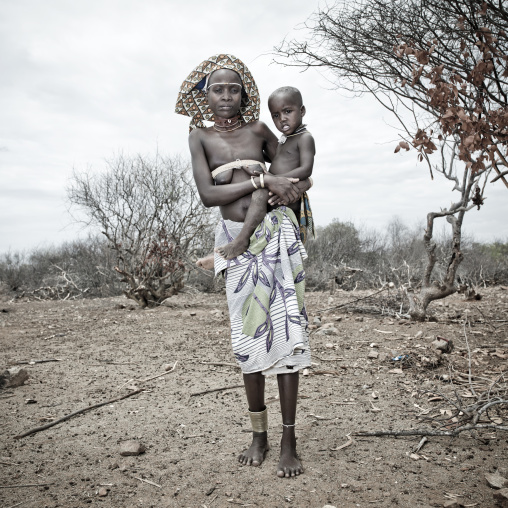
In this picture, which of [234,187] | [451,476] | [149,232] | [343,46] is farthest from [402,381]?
[149,232]

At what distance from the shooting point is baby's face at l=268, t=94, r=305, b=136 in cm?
235

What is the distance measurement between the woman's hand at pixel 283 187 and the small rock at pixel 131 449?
1.63 meters

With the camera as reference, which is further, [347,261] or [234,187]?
[347,261]

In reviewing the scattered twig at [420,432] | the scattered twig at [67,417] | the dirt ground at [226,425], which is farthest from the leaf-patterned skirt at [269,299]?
the scattered twig at [67,417]

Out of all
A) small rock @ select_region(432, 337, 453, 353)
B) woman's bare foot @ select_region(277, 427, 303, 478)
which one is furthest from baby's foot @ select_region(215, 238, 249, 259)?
small rock @ select_region(432, 337, 453, 353)

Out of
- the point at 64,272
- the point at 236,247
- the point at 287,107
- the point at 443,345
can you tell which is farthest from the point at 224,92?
the point at 64,272

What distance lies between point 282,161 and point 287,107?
0.28 m

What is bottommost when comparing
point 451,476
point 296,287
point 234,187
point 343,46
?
point 451,476

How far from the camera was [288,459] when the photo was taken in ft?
7.43

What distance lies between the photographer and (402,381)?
147 inches

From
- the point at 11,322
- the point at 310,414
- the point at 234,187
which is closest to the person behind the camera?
the point at 234,187

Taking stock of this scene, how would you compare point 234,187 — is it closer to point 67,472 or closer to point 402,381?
point 67,472

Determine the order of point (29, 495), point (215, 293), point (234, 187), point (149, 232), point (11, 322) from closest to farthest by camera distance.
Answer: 1. point (29, 495)
2. point (234, 187)
3. point (11, 322)
4. point (149, 232)
5. point (215, 293)

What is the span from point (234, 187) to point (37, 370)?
331 cm
